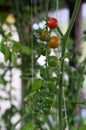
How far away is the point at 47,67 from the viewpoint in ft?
2.38

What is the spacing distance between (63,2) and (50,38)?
137 cm

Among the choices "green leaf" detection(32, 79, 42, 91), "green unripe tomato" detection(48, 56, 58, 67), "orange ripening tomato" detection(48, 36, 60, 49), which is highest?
"orange ripening tomato" detection(48, 36, 60, 49)

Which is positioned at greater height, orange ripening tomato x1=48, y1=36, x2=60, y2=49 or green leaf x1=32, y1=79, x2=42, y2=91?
orange ripening tomato x1=48, y1=36, x2=60, y2=49

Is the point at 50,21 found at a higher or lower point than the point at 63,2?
lower

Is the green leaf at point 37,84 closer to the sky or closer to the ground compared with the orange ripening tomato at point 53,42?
closer to the ground

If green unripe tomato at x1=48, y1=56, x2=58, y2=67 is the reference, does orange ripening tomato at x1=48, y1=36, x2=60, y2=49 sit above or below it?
above

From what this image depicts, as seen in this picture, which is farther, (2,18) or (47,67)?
(2,18)

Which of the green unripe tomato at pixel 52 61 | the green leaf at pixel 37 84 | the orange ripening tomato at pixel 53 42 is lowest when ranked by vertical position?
the green leaf at pixel 37 84

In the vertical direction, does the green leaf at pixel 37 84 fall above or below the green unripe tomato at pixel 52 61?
below

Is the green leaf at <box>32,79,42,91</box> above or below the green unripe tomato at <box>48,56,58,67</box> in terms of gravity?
below

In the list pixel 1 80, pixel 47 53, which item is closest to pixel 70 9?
pixel 1 80

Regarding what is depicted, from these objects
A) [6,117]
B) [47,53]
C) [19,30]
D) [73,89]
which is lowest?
[6,117]

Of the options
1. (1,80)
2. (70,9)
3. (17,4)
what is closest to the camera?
(1,80)

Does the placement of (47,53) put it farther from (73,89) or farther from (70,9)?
(70,9)
